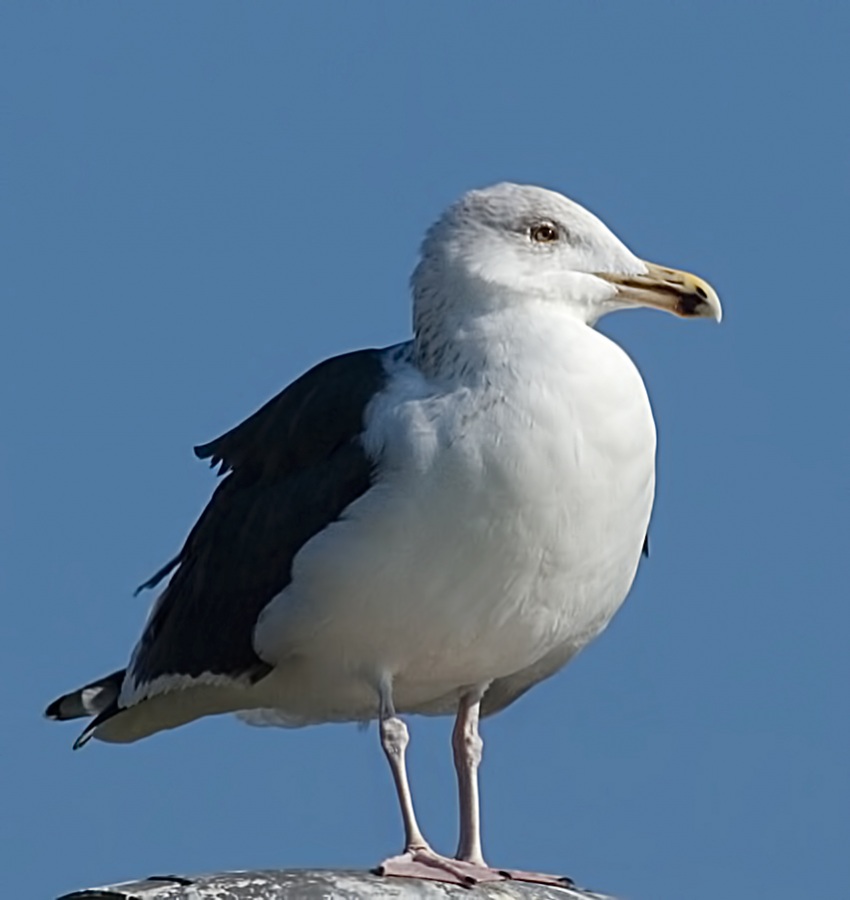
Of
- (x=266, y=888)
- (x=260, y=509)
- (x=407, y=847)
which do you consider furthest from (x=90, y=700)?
(x=266, y=888)

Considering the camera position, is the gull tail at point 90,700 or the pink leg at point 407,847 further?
the gull tail at point 90,700

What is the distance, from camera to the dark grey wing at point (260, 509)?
9203 millimetres

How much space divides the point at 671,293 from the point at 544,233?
54cm

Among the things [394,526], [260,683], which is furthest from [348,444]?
[260,683]

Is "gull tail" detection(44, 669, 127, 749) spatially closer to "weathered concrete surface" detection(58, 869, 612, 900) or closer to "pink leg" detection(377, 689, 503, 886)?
"pink leg" detection(377, 689, 503, 886)

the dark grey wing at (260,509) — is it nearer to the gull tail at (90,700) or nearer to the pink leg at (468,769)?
the gull tail at (90,700)

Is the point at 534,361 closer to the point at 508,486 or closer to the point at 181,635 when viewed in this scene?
the point at 508,486

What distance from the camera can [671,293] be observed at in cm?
938

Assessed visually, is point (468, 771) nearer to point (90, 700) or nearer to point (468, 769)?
point (468, 769)

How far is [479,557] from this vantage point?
8.70 meters

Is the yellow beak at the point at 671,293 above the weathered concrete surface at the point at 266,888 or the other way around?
above

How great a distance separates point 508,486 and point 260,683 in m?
1.55

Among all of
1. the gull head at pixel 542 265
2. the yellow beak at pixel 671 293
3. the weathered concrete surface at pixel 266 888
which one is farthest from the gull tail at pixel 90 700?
the weathered concrete surface at pixel 266 888

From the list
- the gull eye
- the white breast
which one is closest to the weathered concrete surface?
the white breast
